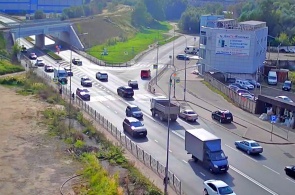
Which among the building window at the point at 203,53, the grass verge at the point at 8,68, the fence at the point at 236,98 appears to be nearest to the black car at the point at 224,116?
the fence at the point at 236,98

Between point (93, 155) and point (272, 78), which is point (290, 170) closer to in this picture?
point (93, 155)

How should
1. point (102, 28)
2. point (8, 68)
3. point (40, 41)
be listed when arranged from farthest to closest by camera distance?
point (102, 28) < point (40, 41) < point (8, 68)

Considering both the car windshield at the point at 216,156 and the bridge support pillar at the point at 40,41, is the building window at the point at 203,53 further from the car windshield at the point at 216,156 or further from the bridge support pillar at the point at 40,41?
the car windshield at the point at 216,156

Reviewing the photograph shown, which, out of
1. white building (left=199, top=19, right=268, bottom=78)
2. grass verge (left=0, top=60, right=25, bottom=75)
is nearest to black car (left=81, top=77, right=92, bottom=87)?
grass verge (left=0, top=60, right=25, bottom=75)

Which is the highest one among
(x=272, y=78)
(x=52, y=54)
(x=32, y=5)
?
(x=32, y=5)

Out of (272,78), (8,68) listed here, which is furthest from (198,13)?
(8,68)

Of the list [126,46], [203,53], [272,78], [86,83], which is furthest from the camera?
[126,46]

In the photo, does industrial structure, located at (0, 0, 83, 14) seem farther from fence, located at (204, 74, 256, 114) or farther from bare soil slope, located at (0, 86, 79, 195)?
bare soil slope, located at (0, 86, 79, 195)
